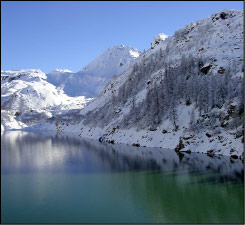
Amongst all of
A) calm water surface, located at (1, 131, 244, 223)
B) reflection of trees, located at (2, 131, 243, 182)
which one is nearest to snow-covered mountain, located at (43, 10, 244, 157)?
reflection of trees, located at (2, 131, 243, 182)

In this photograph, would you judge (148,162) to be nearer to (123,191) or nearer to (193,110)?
(123,191)

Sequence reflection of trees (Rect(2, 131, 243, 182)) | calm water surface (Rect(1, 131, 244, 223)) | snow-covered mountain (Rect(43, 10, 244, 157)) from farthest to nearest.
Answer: snow-covered mountain (Rect(43, 10, 244, 157)) < reflection of trees (Rect(2, 131, 243, 182)) < calm water surface (Rect(1, 131, 244, 223))

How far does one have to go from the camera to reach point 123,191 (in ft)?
151

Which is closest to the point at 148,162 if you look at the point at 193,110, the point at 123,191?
the point at 123,191

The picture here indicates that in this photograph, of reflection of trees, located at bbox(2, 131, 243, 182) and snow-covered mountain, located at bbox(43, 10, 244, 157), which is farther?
snow-covered mountain, located at bbox(43, 10, 244, 157)

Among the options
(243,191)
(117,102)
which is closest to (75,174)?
(243,191)

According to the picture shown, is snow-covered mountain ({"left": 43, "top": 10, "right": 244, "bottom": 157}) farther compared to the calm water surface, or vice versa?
snow-covered mountain ({"left": 43, "top": 10, "right": 244, "bottom": 157})

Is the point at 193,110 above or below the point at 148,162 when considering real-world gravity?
above

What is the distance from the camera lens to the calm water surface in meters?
34.3

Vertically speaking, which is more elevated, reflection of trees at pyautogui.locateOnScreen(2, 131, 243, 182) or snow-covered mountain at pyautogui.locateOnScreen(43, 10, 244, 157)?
snow-covered mountain at pyautogui.locateOnScreen(43, 10, 244, 157)

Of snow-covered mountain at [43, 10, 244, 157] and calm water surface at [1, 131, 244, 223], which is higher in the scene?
snow-covered mountain at [43, 10, 244, 157]

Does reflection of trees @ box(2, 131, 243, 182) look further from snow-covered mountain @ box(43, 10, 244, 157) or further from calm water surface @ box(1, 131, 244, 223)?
snow-covered mountain @ box(43, 10, 244, 157)

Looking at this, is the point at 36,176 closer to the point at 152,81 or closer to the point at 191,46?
the point at 152,81

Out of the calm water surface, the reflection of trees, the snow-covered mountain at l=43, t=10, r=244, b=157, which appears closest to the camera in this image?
the calm water surface
